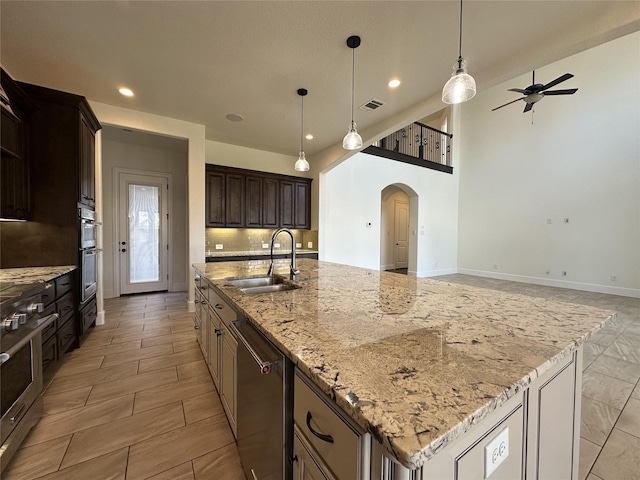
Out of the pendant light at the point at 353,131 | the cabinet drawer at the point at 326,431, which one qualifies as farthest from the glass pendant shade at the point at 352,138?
the cabinet drawer at the point at 326,431

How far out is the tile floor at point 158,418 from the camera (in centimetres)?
140

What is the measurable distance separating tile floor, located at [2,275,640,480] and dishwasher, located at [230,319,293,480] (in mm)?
420

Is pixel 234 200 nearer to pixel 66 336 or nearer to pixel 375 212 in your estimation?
pixel 66 336

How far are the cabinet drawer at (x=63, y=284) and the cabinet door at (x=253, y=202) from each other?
2603mm

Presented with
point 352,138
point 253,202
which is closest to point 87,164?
point 253,202

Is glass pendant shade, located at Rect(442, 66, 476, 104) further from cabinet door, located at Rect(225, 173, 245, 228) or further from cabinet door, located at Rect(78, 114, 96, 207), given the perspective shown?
cabinet door, located at Rect(225, 173, 245, 228)

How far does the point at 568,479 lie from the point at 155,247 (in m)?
6.10

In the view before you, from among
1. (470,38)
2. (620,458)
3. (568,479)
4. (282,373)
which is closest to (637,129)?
(470,38)

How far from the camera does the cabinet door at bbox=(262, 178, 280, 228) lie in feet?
16.5

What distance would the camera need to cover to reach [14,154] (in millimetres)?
2217

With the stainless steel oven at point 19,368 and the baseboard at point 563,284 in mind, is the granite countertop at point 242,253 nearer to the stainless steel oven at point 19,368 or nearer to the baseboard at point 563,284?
the stainless steel oven at point 19,368

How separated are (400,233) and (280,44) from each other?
7.87 metres

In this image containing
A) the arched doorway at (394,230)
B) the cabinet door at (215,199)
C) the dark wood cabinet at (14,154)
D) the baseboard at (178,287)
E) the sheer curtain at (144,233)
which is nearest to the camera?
the dark wood cabinet at (14,154)

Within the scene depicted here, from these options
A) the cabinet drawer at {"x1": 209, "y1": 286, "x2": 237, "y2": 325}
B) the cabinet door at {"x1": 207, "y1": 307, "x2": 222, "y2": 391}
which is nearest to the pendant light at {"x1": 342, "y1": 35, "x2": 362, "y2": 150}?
the cabinet drawer at {"x1": 209, "y1": 286, "x2": 237, "y2": 325}
